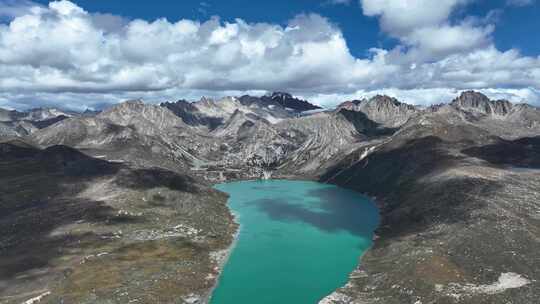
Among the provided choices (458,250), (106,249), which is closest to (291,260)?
(458,250)

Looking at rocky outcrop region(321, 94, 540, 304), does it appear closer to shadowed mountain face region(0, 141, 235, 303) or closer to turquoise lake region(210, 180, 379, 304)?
turquoise lake region(210, 180, 379, 304)

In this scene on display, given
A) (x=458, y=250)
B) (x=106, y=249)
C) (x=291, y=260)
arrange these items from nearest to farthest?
(x=458, y=250)
(x=106, y=249)
(x=291, y=260)

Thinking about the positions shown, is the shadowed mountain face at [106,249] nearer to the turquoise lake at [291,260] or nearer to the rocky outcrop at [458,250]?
the turquoise lake at [291,260]

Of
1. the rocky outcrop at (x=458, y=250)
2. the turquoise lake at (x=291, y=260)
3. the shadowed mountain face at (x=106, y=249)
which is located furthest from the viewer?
the turquoise lake at (x=291, y=260)

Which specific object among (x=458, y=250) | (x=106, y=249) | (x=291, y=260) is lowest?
(x=291, y=260)

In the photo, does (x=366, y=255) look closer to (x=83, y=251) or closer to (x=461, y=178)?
(x=461, y=178)

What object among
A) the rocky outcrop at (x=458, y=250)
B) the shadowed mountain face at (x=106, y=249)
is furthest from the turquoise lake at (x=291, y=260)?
the shadowed mountain face at (x=106, y=249)

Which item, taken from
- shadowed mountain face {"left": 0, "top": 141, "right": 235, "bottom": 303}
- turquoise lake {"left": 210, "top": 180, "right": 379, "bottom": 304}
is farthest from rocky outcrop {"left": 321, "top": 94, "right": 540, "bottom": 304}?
shadowed mountain face {"left": 0, "top": 141, "right": 235, "bottom": 303}

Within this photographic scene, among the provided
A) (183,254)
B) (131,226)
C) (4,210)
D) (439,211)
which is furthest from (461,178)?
(4,210)

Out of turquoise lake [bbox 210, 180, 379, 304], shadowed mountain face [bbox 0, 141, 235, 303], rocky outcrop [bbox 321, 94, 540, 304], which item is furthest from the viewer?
turquoise lake [bbox 210, 180, 379, 304]

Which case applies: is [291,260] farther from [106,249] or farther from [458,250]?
[106,249]

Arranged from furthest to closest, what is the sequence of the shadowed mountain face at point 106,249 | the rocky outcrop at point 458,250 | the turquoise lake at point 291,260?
the turquoise lake at point 291,260 < the shadowed mountain face at point 106,249 < the rocky outcrop at point 458,250

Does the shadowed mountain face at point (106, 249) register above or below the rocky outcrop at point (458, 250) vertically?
below

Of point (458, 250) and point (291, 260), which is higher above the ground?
point (458, 250)
